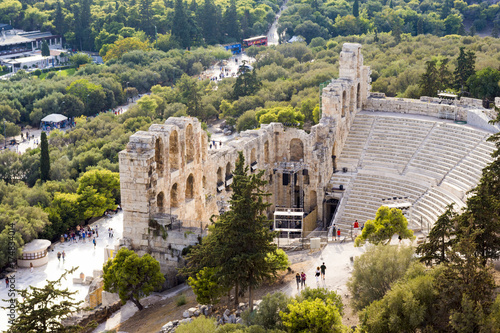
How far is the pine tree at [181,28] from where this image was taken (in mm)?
137375

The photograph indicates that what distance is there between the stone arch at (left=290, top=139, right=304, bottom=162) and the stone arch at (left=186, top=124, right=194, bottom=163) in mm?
13590

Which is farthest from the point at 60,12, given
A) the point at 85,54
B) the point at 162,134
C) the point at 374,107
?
the point at 162,134

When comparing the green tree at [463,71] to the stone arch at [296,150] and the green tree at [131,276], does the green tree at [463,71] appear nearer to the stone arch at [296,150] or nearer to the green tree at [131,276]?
the stone arch at [296,150]

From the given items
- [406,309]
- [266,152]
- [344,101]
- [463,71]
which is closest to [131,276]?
[406,309]

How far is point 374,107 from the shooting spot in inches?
2608

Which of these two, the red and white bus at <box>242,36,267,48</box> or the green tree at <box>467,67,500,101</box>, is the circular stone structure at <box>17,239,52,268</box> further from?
the red and white bus at <box>242,36,267,48</box>

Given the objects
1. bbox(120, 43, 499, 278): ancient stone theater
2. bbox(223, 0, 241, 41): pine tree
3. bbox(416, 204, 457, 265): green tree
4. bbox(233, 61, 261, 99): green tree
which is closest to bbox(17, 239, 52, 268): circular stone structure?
bbox(120, 43, 499, 278): ancient stone theater

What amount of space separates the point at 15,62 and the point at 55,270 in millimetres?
87721

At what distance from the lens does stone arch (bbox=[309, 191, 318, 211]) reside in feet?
197

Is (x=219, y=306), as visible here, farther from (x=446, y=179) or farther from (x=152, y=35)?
(x=152, y=35)

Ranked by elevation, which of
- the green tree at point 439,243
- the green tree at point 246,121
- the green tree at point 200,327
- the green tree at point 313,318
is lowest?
the green tree at point 246,121

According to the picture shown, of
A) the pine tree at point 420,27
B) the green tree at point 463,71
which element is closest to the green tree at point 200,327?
the green tree at point 463,71

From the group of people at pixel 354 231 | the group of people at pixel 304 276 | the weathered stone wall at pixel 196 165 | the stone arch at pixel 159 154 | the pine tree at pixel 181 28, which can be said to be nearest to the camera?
the group of people at pixel 304 276

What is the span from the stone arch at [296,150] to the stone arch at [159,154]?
17.2m
